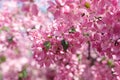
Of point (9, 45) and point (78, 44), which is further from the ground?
point (78, 44)

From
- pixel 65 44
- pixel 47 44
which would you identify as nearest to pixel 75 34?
pixel 65 44

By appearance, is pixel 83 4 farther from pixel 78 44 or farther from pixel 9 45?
pixel 9 45

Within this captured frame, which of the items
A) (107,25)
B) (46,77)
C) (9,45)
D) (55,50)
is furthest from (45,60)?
(46,77)

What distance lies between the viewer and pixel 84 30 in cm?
345

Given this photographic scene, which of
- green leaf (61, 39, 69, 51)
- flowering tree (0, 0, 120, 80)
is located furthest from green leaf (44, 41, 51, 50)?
green leaf (61, 39, 69, 51)

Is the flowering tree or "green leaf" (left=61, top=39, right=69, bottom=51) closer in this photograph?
the flowering tree

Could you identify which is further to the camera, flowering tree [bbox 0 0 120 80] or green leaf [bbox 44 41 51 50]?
green leaf [bbox 44 41 51 50]

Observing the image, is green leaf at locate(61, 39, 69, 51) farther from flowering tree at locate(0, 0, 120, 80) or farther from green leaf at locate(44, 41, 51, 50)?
green leaf at locate(44, 41, 51, 50)

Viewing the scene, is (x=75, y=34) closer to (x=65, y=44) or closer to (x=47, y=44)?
(x=65, y=44)

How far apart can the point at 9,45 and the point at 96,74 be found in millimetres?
1251

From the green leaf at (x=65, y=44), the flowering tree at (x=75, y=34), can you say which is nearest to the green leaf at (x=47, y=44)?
the flowering tree at (x=75, y=34)

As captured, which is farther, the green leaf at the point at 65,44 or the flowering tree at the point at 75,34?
the green leaf at the point at 65,44

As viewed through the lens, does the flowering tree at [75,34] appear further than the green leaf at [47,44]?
No

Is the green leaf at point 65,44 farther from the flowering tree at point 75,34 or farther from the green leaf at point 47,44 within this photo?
the green leaf at point 47,44
